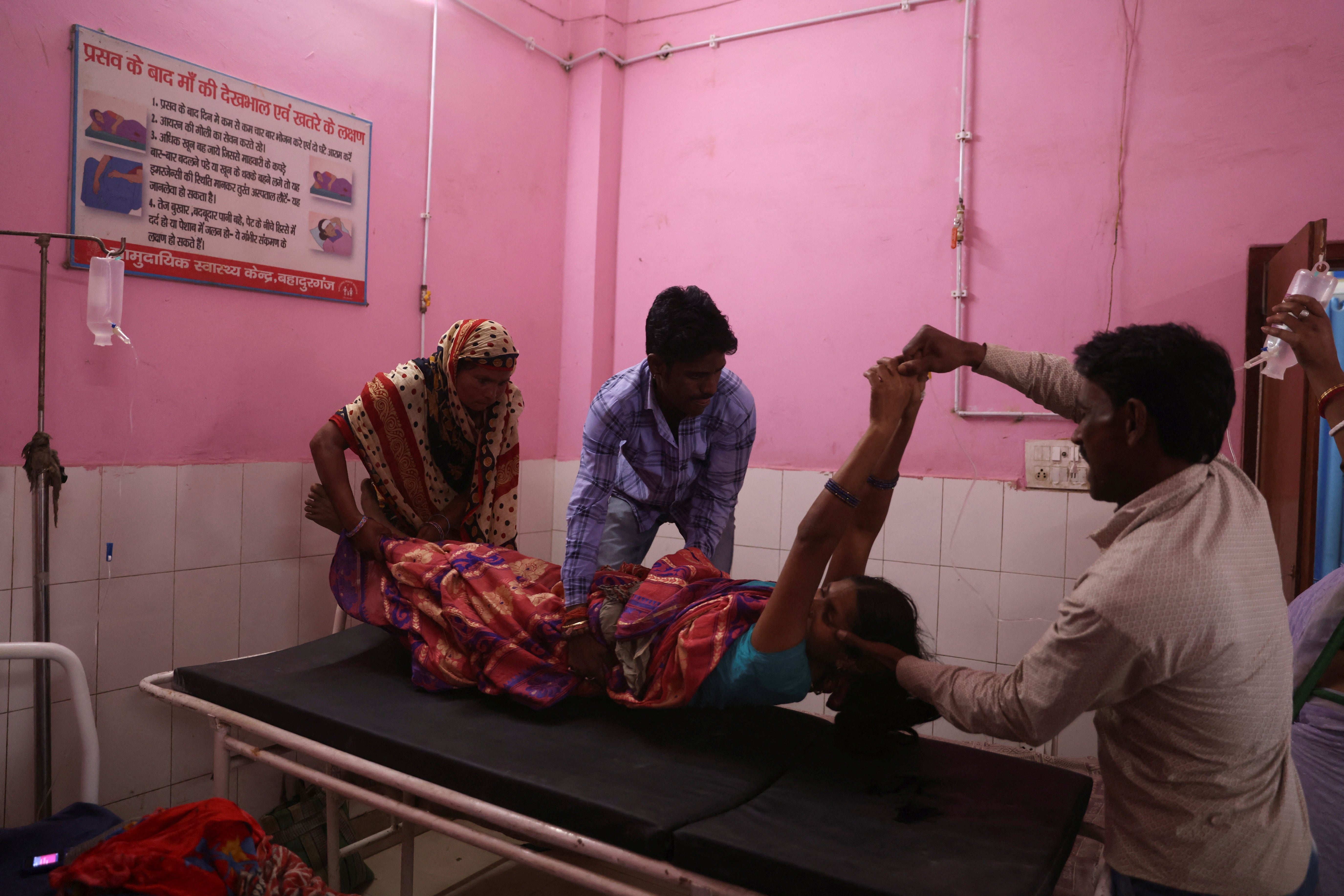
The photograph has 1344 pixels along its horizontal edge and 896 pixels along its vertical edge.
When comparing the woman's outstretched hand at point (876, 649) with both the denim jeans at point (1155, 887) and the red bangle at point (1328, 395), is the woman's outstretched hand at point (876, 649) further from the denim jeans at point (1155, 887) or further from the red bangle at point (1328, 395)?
the red bangle at point (1328, 395)

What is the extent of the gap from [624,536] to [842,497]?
1175mm

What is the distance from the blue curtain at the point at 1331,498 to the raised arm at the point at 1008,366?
4.31 ft

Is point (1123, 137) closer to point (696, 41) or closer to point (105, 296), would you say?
point (696, 41)

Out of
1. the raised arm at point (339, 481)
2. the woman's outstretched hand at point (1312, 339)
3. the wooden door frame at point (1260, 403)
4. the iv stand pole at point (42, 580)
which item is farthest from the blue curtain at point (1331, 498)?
the iv stand pole at point (42, 580)

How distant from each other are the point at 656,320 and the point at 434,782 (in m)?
1.16

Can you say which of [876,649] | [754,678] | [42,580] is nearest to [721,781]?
[754,678]

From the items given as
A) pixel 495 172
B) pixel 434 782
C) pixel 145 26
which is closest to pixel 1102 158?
pixel 495 172

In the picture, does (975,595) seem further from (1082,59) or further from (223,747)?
(223,747)

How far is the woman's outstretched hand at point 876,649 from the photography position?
5.24ft

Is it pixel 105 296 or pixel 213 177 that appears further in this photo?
pixel 213 177

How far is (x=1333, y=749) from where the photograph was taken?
61.3 inches

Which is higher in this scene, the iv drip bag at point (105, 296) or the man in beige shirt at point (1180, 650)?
the iv drip bag at point (105, 296)

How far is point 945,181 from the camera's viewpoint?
9.89ft

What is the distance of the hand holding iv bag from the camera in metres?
1.92
